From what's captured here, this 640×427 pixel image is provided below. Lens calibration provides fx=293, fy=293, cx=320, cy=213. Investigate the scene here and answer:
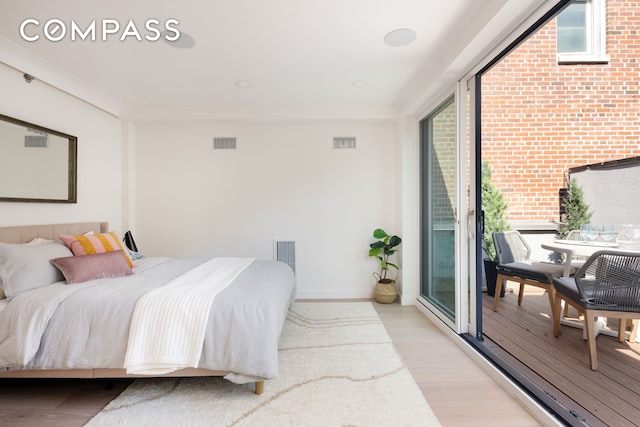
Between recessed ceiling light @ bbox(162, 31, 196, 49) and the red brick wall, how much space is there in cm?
399

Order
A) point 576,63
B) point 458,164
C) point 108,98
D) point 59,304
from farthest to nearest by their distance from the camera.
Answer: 1. point 576,63
2. point 108,98
3. point 458,164
4. point 59,304

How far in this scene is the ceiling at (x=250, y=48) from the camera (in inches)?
76.9

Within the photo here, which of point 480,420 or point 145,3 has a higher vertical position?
point 145,3

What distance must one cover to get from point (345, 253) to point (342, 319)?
1047mm

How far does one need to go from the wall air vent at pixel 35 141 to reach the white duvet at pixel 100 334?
154cm

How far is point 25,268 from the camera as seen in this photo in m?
2.07

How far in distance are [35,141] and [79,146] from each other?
1.78 feet

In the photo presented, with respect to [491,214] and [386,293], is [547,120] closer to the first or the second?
[491,214]

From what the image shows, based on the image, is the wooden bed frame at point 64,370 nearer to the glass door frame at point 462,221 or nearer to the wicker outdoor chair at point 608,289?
the glass door frame at point 462,221

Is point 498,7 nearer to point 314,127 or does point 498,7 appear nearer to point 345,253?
point 314,127

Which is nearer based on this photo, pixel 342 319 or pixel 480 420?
pixel 480 420

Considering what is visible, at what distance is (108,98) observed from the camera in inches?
137

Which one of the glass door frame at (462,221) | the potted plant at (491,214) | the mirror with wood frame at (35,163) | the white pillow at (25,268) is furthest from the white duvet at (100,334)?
the potted plant at (491,214)

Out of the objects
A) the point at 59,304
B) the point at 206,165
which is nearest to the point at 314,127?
the point at 206,165
